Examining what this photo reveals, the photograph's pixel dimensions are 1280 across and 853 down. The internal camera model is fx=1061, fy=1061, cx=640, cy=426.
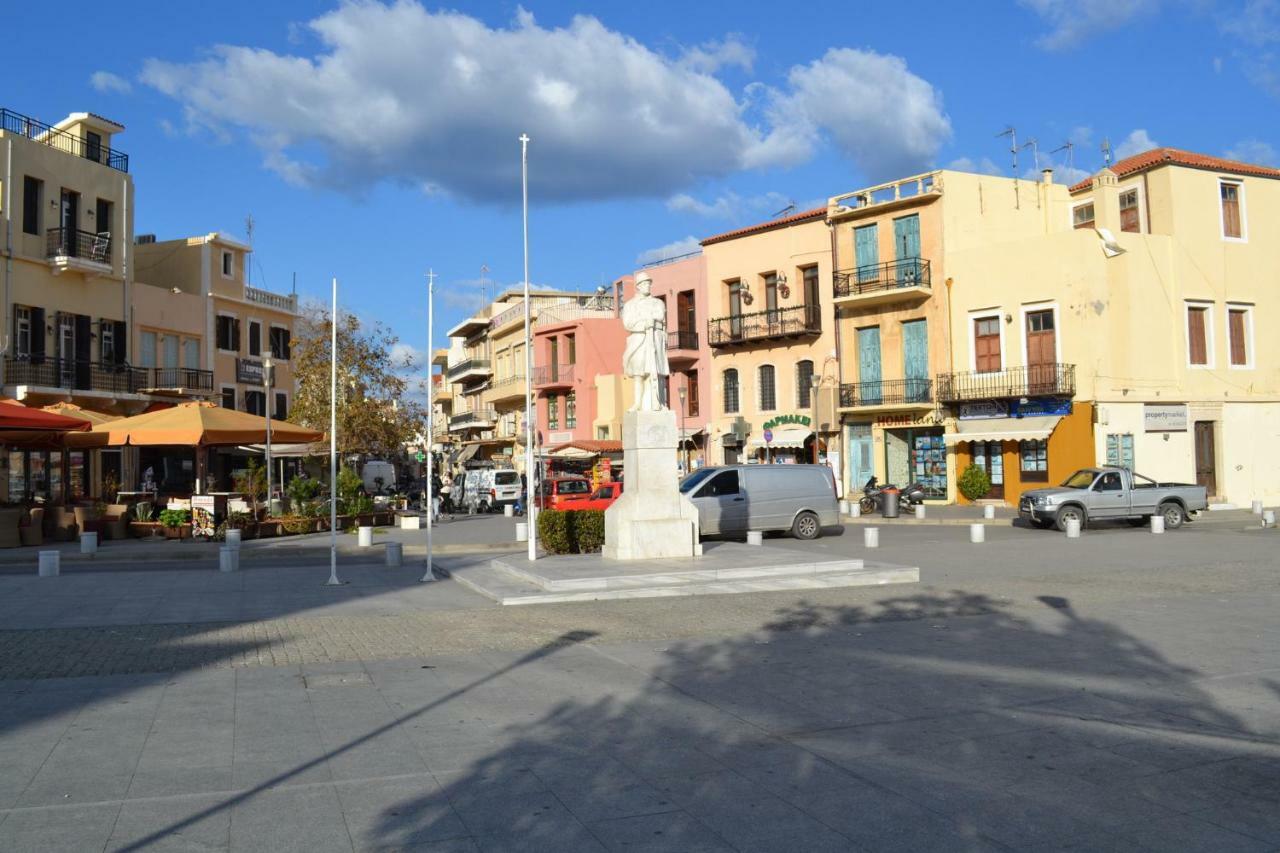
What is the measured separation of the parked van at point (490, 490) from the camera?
134 feet

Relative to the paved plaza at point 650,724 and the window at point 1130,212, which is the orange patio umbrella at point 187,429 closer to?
the paved plaza at point 650,724

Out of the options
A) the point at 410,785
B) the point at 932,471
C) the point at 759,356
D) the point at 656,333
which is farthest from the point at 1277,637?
the point at 759,356

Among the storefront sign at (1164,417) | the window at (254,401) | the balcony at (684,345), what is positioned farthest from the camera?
the balcony at (684,345)

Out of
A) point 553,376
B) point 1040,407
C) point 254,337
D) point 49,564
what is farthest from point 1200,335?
point 254,337

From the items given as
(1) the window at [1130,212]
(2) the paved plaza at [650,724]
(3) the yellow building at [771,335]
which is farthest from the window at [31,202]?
(1) the window at [1130,212]

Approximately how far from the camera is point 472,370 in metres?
69.4

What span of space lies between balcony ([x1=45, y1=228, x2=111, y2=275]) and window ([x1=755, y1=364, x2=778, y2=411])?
24.4 meters

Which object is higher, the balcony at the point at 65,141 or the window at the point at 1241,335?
the balcony at the point at 65,141

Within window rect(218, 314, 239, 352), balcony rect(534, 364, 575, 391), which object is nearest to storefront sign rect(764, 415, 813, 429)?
balcony rect(534, 364, 575, 391)

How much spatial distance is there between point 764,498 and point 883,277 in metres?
17.9

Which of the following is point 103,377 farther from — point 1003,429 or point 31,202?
point 1003,429

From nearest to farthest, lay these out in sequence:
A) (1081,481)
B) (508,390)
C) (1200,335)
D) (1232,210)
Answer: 1. (1081,481)
2. (1200,335)
3. (1232,210)
4. (508,390)

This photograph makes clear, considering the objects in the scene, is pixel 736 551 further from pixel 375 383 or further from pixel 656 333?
pixel 375 383

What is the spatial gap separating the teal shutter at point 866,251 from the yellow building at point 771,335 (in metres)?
1.33
